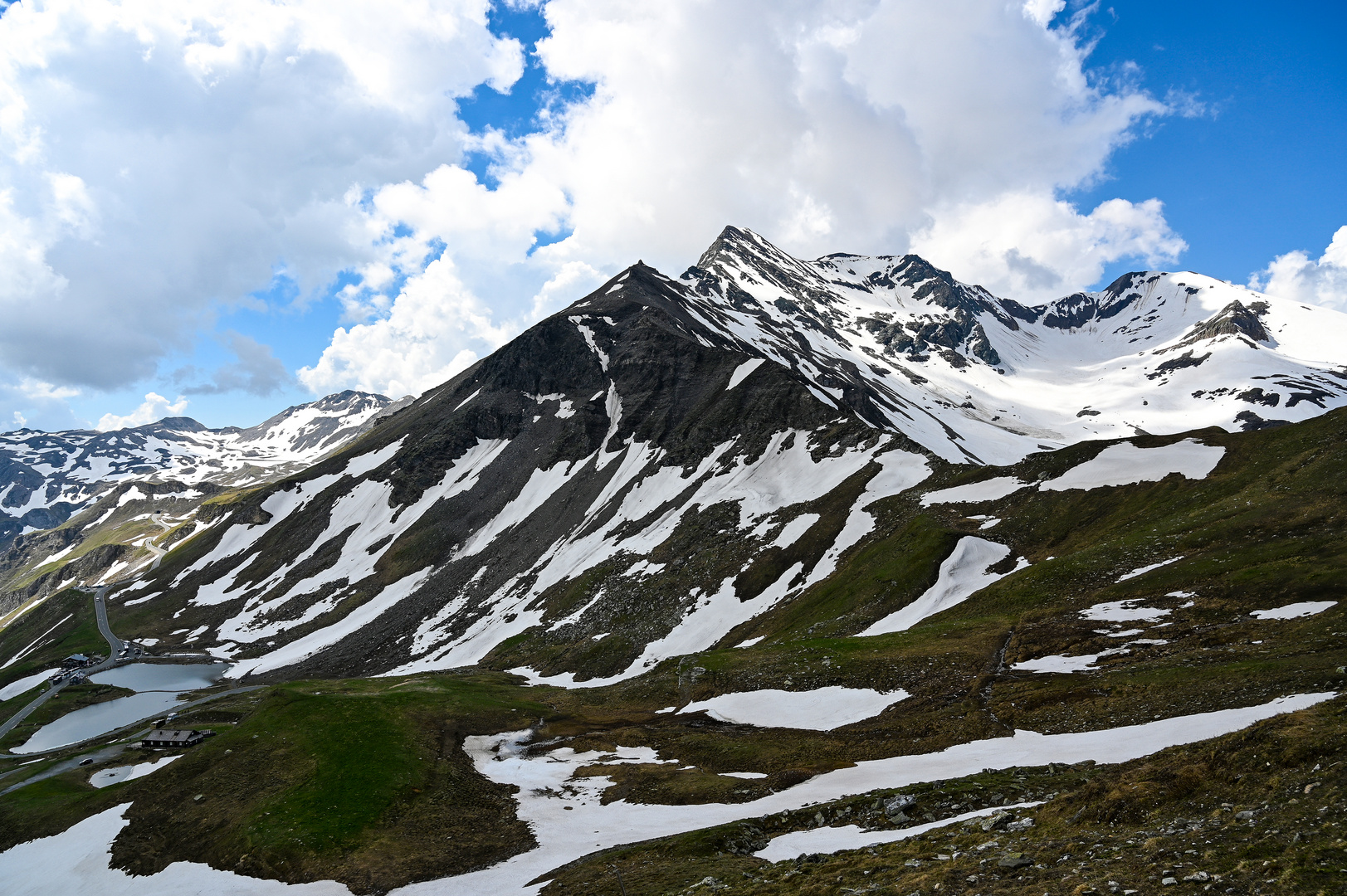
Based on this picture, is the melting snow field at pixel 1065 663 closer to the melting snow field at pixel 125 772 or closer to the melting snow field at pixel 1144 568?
the melting snow field at pixel 1144 568

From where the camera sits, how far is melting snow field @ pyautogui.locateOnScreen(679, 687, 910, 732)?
1561 inches

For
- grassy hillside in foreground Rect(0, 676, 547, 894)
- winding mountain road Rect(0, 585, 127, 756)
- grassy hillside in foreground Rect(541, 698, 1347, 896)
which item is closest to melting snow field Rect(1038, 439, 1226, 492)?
grassy hillside in foreground Rect(541, 698, 1347, 896)

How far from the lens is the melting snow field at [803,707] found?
39656mm

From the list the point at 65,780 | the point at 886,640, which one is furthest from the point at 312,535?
the point at 886,640

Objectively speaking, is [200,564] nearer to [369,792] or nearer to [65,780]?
[65,780]

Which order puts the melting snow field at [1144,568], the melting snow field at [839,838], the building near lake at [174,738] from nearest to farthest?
1. the melting snow field at [839,838]
2. the melting snow field at [1144,568]
3. the building near lake at [174,738]

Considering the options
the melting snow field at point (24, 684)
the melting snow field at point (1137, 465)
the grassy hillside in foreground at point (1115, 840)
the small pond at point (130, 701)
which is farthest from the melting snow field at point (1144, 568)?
the melting snow field at point (24, 684)

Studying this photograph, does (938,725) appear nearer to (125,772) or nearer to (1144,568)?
(1144,568)

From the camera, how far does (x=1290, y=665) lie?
2692cm

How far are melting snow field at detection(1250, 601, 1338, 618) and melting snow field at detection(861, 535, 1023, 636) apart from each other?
22.5 metres

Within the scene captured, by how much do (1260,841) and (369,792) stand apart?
129ft

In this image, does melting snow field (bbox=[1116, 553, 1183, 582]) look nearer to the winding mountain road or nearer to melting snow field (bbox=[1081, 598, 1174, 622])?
melting snow field (bbox=[1081, 598, 1174, 622])

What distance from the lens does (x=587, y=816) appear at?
33281 mm

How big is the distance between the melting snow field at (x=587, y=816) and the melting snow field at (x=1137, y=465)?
4472 cm
